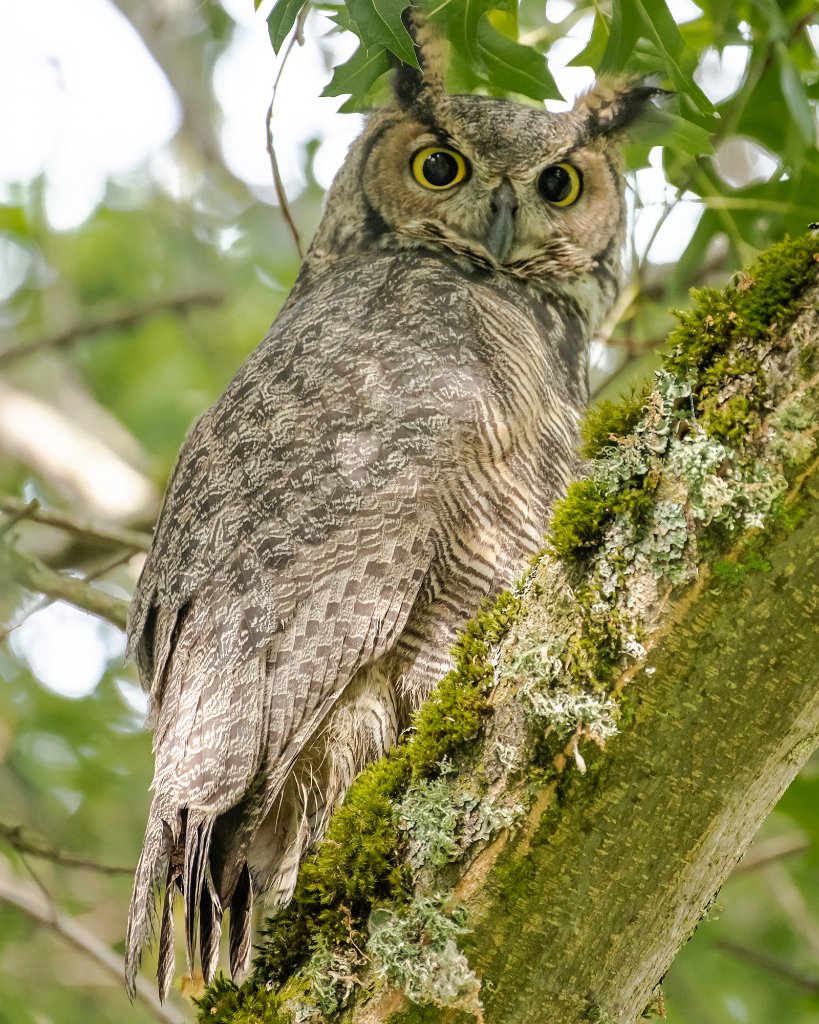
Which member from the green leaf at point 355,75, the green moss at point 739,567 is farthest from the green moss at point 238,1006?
the green leaf at point 355,75

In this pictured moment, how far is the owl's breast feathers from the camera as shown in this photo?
2.07m

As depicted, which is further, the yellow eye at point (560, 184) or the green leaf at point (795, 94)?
the yellow eye at point (560, 184)

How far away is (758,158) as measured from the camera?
678 centimetres

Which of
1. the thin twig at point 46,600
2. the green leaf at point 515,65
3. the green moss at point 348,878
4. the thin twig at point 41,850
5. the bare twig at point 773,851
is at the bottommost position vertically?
the green moss at point 348,878

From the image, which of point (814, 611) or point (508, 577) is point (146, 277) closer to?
point (508, 577)

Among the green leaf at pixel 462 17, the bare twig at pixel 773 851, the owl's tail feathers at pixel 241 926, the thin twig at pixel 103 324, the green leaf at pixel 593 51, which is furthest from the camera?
the thin twig at pixel 103 324

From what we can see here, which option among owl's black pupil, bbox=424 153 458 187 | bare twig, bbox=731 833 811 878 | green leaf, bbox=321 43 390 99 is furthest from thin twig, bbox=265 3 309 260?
bare twig, bbox=731 833 811 878

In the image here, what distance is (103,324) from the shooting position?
4.30m

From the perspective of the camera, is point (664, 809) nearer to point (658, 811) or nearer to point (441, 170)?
point (658, 811)

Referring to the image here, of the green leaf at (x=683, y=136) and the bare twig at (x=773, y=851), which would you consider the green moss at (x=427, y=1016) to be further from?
the bare twig at (x=773, y=851)

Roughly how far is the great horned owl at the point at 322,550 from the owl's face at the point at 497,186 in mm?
113

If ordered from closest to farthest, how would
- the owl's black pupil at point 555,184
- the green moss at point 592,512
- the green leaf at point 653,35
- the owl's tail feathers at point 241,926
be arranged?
the green moss at point 592,512 < the owl's tail feathers at point 241,926 < the green leaf at point 653,35 < the owl's black pupil at point 555,184

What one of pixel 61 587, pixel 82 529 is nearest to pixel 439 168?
pixel 82 529

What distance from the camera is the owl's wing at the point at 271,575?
2.06 m
